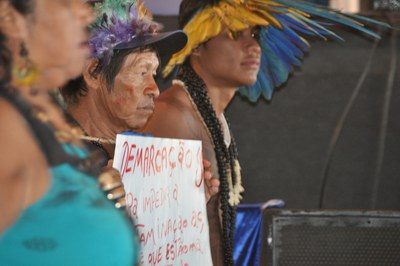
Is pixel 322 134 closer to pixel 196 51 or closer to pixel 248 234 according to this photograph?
pixel 248 234

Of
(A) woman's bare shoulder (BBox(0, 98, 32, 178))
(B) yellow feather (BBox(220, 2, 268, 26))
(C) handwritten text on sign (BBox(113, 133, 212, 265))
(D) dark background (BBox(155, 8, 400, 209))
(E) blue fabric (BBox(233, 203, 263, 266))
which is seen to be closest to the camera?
(A) woman's bare shoulder (BBox(0, 98, 32, 178))

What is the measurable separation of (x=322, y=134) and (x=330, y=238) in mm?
988

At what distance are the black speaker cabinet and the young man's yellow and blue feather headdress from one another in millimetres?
655

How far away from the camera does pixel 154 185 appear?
1721 mm

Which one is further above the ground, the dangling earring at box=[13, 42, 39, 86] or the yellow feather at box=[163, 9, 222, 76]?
the dangling earring at box=[13, 42, 39, 86]

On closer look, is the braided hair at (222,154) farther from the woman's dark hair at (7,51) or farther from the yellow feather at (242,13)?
the woman's dark hair at (7,51)

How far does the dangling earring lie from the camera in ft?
2.77

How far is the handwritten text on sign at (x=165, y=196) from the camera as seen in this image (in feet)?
5.40

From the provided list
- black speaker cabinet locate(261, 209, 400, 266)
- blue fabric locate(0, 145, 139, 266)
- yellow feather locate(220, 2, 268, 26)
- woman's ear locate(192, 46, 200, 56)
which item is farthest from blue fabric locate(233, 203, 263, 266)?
blue fabric locate(0, 145, 139, 266)

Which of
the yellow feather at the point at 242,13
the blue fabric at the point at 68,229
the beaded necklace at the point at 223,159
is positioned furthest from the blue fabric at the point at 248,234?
the blue fabric at the point at 68,229

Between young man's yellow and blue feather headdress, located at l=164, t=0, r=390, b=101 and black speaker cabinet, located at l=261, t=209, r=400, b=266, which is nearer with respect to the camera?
black speaker cabinet, located at l=261, t=209, r=400, b=266

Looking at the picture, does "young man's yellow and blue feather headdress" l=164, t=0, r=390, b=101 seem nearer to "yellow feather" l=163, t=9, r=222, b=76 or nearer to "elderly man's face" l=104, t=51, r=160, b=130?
"yellow feather" l=163, t=9, r=222, b=76

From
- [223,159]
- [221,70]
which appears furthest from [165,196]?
[221,70]

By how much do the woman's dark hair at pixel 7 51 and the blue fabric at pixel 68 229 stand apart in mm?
114
